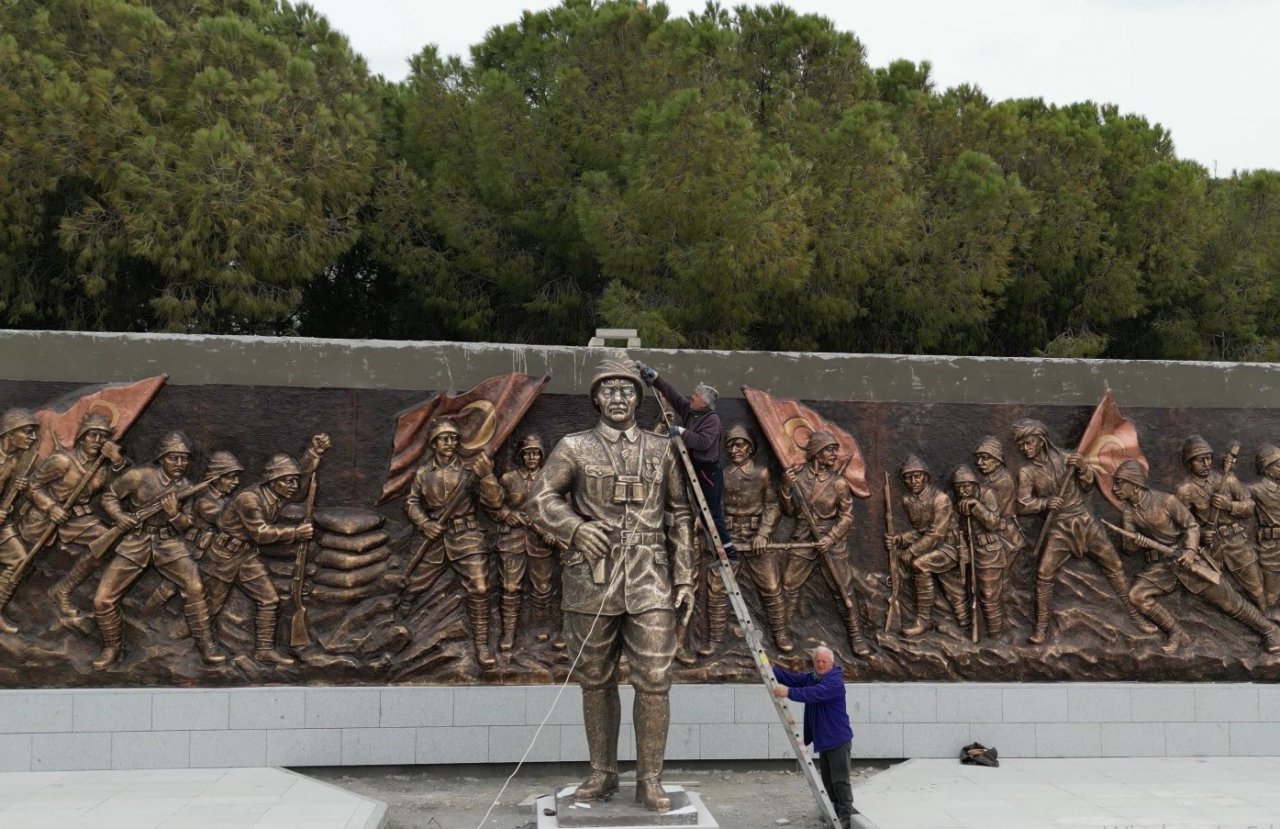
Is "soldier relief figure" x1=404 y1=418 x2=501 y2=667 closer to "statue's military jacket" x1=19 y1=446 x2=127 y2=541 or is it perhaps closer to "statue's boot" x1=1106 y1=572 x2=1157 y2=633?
"statue's military jacket" x1=19 y1=446 x2=127 y2=541

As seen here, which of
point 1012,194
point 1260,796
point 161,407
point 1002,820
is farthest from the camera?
point 1012,194

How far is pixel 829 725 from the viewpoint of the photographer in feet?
18.7

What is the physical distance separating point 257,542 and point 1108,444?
552cm

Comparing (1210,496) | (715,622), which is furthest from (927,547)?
(1210,496)

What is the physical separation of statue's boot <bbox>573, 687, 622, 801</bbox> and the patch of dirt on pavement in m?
0.85

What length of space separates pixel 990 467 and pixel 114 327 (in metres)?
10.2

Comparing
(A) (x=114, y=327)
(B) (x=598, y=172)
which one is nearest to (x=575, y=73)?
(B) (x=598, y=172)

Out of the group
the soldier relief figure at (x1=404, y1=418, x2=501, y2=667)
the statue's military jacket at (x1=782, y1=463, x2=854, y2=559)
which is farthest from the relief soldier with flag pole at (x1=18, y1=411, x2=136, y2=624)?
the statue's military jacket at (x1=782, y1=463, x2=854, y2=559)

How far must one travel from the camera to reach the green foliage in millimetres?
10648

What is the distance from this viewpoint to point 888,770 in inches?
274

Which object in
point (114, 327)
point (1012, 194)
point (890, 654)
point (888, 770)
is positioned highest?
point (1012, 194)

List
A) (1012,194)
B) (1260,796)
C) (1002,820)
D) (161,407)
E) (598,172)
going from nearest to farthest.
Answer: (1002,820) < (1260,796) < (161,407) < (598,172) < (1012,194)

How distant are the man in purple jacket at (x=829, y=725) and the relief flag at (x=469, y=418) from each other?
2343 mm

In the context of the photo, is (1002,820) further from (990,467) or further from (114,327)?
(114,327)
